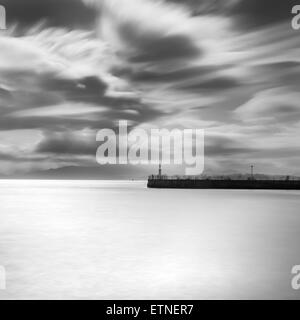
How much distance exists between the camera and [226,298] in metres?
15.1

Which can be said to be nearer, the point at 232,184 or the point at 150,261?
the point at 150,261

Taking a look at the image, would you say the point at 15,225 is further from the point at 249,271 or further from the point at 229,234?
the point at 249,271

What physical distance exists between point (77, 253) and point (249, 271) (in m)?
A: 11.0

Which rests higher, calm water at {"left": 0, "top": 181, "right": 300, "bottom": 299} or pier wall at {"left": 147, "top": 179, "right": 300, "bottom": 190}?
pier wall at {"left": 147, "top": 179, "right": 300, "bottom": 190}

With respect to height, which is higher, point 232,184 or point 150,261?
point 232,184

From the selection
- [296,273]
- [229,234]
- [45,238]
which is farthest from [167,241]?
[296,273]

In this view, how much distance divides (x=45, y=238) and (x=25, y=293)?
16.6 m

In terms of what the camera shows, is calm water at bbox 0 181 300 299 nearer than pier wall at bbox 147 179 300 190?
Yes

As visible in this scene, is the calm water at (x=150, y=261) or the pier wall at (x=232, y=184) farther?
the pier wall at (x=232, y=184)

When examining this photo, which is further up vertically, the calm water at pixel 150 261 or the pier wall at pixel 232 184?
the pier wall at pixel 232 184

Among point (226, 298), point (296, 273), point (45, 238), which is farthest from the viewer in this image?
point (45, 238)
